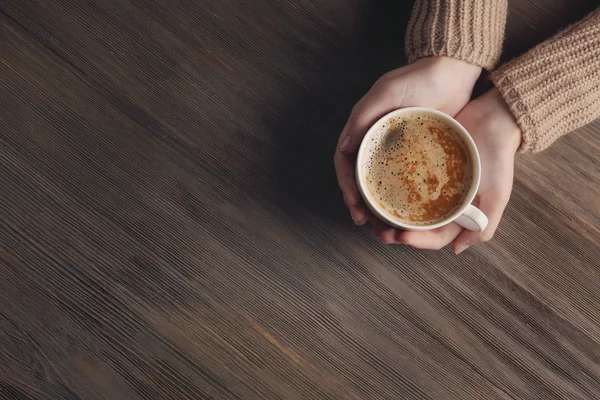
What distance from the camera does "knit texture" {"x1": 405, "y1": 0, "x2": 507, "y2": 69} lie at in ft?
2.62

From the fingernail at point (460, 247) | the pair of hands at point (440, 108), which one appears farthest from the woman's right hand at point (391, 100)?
the fingernail at point (460, 247)

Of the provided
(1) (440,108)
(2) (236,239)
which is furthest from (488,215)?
(2) (236,239)

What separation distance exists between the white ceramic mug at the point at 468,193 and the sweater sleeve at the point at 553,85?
0.49ft

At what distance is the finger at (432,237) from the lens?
0.75m

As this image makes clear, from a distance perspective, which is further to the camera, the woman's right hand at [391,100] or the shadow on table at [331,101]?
the shadow on table at [331,101]

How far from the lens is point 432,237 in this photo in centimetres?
77

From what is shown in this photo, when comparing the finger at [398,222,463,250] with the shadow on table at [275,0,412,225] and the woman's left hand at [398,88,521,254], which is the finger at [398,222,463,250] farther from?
the shadow on table at [275,0,412,225]

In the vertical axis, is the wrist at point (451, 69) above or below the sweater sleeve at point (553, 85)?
above

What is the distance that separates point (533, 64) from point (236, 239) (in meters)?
0.58

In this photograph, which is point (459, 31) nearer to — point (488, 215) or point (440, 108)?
point (440, 108)

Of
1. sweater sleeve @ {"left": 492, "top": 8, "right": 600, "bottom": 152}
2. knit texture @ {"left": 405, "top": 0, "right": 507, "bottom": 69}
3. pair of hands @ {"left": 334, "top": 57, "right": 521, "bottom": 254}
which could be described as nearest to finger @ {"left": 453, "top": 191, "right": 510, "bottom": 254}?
pair of hands @ {"left": 334, "top": 57, "right": 521, "bottom": 254}

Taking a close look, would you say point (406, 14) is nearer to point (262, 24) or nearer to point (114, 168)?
point (262, 24)

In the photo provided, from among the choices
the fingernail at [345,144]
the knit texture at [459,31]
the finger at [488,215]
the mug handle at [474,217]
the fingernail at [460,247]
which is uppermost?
the knit texture at [459,31]

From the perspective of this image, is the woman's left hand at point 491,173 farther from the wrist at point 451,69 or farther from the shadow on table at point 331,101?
the shadow on table at point 331,101
